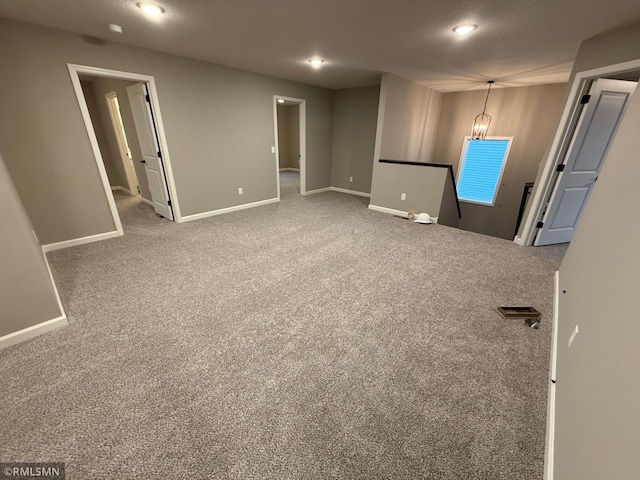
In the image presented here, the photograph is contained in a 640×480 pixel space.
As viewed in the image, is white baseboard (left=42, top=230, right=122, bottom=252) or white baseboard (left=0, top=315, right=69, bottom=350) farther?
white baseboard (left=42, top=230, right=122, bottom=252)

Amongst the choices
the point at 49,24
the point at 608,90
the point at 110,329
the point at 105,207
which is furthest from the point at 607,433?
the point at 49,24

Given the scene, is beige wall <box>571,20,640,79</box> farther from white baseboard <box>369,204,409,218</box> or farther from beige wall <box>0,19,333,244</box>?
beige wall <box>0,19,333,244</box>

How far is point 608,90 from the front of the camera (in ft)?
9.20

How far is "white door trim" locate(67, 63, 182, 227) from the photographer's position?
2.97 m

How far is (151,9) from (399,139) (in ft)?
14.0

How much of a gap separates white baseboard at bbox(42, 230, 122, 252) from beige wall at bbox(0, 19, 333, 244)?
59mm

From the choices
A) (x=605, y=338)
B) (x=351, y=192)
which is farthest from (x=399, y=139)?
(x=605, y=338)

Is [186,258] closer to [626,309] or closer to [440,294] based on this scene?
[440,294]

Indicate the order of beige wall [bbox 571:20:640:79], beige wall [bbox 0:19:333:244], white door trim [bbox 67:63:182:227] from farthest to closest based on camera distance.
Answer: white door trim [bbox 67:63:182:227] < beige wall [bbox 0:19:333:244] < beige wall [bbox 571:20:640:79]

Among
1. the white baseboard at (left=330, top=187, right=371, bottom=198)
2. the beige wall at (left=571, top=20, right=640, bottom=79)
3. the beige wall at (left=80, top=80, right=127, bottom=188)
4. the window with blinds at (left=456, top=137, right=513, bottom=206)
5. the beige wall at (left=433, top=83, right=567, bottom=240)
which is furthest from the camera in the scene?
the white baseboard at (left=330, top=187, right=371, bottom=198)

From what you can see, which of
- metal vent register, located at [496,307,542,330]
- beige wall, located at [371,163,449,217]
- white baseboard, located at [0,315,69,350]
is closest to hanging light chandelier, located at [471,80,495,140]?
beige wall, located at [371,163,449,217]

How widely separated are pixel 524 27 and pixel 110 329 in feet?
14.9

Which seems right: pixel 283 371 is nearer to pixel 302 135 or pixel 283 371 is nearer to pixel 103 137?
pixel 302 135

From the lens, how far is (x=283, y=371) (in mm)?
1593
